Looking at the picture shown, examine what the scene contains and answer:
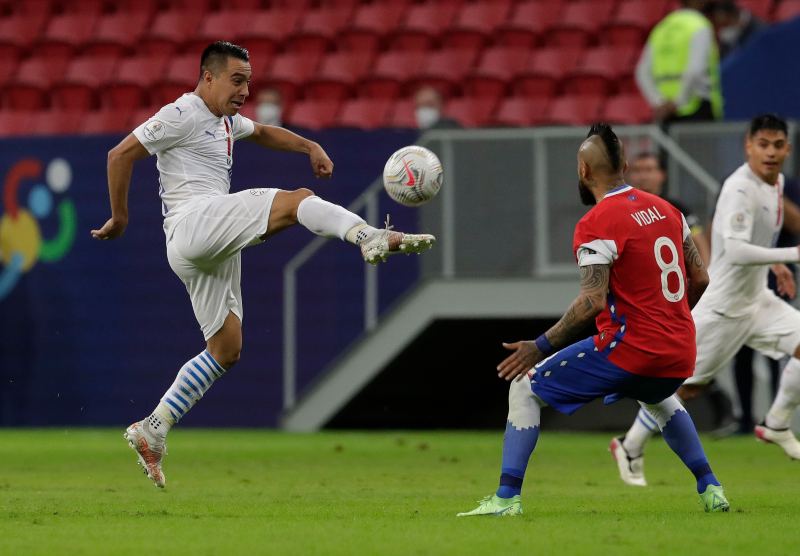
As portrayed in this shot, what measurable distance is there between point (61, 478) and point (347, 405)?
6285mm

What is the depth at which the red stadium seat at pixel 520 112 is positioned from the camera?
58.3 ft

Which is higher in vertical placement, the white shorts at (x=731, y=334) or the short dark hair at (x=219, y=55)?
the short dark hair at (x=219, y=55)

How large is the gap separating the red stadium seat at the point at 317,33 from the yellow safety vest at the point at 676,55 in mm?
5090

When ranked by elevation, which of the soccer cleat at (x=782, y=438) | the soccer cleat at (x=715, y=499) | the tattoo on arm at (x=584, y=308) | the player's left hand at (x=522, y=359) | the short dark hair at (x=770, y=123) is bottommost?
the soccer cleat at (x=782, y=438)

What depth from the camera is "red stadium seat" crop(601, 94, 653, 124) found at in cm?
1723

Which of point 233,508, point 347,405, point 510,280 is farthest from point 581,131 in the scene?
point 233,508

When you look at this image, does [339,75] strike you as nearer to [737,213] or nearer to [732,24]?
[732,24]

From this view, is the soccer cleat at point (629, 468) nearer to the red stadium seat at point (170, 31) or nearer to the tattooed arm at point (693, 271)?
the tattooed arm at point (693, 271)

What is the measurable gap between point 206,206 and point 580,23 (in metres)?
10.3

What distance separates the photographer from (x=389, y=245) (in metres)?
8.02

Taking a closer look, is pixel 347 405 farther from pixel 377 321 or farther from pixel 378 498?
pixel 378 498

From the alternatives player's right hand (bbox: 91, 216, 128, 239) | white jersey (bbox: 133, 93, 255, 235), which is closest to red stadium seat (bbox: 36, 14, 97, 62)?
white jersey (bbox: 133, 93, 255, 235)

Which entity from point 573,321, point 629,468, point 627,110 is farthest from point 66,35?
point 573,321

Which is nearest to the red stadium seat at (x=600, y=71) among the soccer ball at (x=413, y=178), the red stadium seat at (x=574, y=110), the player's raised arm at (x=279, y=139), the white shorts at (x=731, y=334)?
the red stadium seat at (x=574, y=110)
